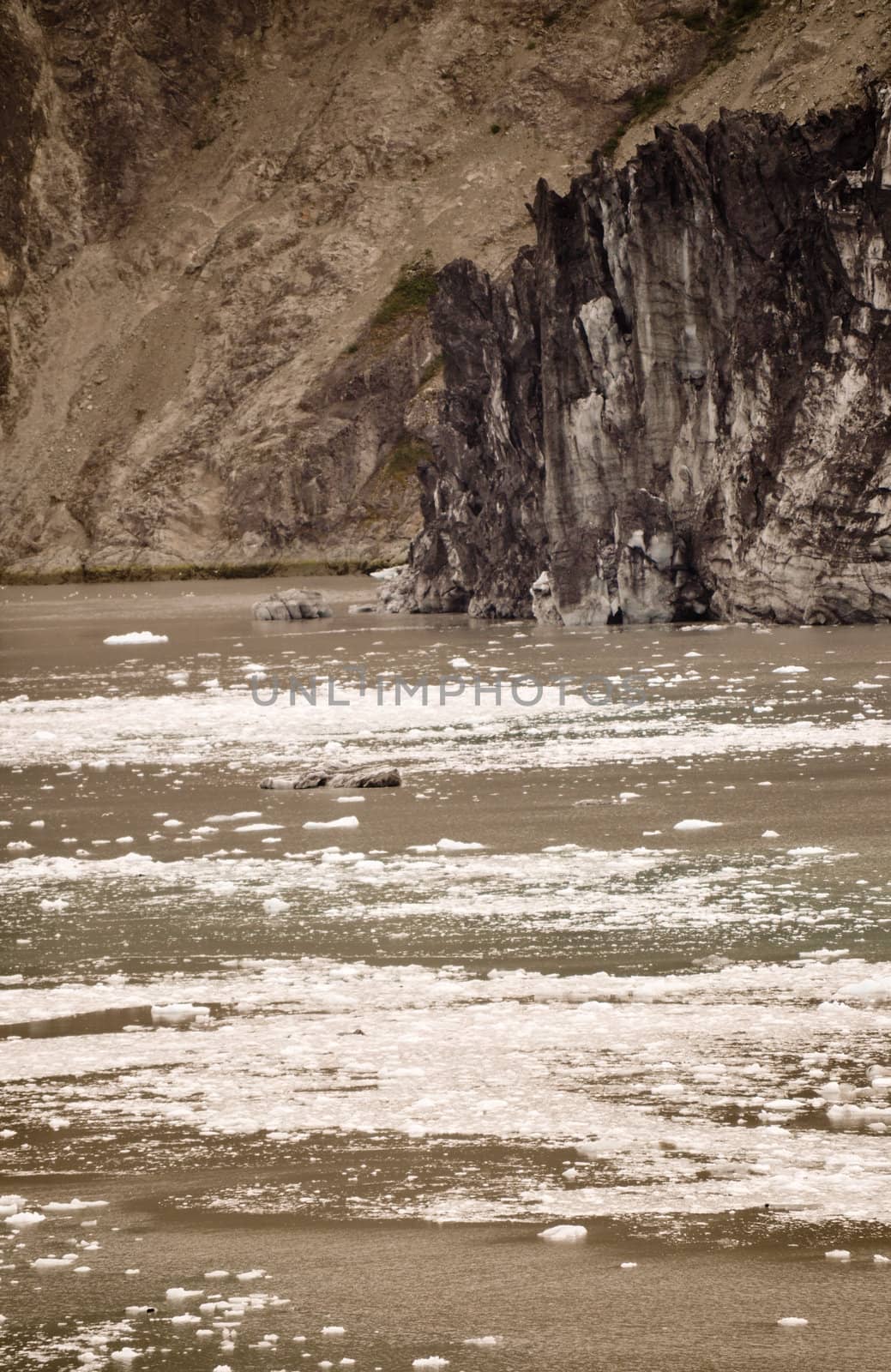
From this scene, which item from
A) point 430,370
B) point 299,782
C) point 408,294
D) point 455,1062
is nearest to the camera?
point 455,1062

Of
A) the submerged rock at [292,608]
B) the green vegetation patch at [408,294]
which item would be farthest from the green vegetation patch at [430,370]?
the submerged rock at [292,608]

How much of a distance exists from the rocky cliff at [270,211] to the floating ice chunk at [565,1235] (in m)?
85.9

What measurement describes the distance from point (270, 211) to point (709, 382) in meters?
75.3

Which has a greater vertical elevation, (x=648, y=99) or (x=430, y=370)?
(x=648, y=99)

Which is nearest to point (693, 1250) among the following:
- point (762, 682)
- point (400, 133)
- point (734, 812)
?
point (734, 812)

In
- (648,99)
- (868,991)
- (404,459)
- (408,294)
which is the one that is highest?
(648,99)

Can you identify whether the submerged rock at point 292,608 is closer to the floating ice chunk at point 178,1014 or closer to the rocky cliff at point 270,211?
the floating ice chunk at point 178,1014

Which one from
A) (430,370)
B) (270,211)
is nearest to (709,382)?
(430,370)

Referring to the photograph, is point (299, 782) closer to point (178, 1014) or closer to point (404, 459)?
point (178, 1014)

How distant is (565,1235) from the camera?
558 centimetres

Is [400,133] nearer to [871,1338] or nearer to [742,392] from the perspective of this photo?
[742,392]

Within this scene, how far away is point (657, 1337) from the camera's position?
4820mm

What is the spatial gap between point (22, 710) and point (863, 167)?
20.7m

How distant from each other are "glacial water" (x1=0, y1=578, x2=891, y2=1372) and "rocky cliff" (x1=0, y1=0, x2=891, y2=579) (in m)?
77.4
